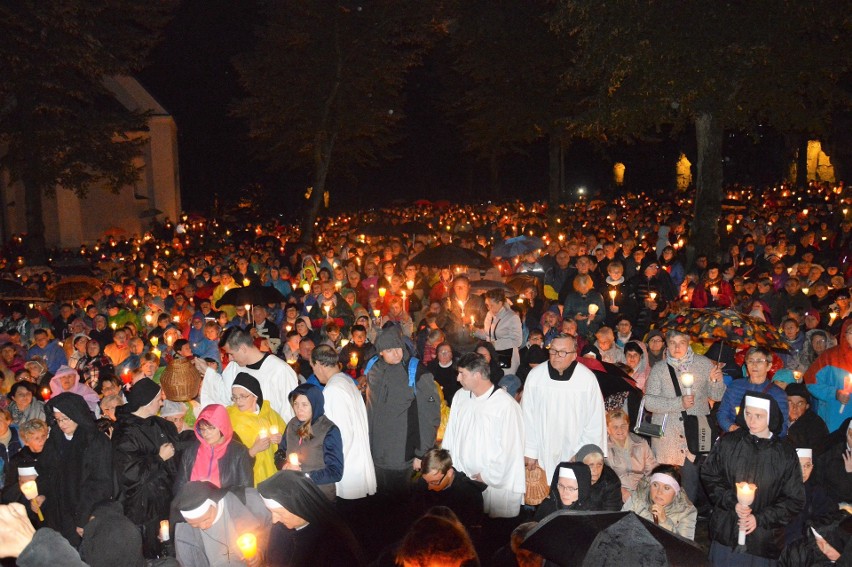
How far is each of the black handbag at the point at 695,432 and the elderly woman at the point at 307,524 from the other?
11.3 feet

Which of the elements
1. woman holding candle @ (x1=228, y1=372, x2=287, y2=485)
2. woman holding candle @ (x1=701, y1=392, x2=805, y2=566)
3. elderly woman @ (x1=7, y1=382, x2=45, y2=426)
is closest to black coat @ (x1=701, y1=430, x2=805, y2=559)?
woman holding candle @ (x1=701, y1=392, x2=805, y2=566)

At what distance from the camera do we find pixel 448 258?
43.9 feet

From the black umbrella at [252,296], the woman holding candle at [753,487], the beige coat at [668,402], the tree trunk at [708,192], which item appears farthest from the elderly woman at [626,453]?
the tree trunk at [708,192]

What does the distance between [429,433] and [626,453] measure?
1.59m

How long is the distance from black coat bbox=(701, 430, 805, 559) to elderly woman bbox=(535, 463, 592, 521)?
2.48 ft

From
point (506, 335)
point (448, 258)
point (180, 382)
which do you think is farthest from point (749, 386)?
point (448, 258)

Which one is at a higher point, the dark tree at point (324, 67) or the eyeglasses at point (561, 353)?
the dark tree at point (324, 67)

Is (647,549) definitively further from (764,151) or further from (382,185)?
(764,151)

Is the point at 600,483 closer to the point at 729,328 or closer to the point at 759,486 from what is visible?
the point at 759,486

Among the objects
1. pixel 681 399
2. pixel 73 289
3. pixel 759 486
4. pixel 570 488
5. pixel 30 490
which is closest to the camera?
pixel 759 486

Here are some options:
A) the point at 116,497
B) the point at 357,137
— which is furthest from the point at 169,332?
the point at 357,137

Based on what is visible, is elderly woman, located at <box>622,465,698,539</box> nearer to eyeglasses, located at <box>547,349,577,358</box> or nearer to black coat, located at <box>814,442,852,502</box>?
black coat, located at <box>814,442,852,502</box>

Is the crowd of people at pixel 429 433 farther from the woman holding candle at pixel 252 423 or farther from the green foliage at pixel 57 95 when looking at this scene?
the green foliage at pixel 57 95

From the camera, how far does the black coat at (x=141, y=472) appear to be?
5184 mm
